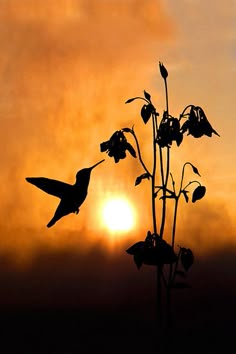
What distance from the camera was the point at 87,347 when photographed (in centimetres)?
676

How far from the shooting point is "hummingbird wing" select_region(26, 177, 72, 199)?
3986mm

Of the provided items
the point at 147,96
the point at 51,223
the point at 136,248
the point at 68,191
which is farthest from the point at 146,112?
the point at 51,223

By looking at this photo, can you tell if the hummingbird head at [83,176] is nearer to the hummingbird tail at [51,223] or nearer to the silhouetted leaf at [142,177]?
the hummingbird tail at [51,223]

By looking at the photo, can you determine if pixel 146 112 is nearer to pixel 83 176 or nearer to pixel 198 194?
pixel 198 194

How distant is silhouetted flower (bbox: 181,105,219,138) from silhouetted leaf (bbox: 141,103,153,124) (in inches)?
14.8

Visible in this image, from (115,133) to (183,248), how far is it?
4.15 feet

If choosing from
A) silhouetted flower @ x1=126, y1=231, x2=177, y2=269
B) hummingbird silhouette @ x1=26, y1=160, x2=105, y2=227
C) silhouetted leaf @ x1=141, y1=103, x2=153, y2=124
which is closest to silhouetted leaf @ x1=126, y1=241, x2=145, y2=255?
silhouetted flower @ x1=126, y1=231, x2=177, y2=269

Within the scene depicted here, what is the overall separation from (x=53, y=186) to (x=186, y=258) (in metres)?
2.44

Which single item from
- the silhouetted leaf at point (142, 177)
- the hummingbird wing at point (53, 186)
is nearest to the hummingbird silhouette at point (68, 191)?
the hummingbird wing at point (53, 186)

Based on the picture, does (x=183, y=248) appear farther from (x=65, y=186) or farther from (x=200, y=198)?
(x=65, y=186)

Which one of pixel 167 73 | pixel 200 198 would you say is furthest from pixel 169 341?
pixel 167 73

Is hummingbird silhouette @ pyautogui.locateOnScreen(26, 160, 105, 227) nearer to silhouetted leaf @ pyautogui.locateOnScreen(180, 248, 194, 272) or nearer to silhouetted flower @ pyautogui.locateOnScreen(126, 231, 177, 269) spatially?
silhouetted flower @ pyautogui.locateOnScreen(126, 231, 177, 269)

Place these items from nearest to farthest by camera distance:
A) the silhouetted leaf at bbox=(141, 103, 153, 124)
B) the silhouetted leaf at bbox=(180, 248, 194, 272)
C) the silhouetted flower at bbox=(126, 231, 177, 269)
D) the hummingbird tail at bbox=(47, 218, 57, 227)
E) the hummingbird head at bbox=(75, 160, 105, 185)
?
the hummingbird tail at bbox=(47, 218, 57, 227) → the hummingbird head at bbox=(75, 160, 105, 185) → the silhouetted flower at bbox=(126, 231, 177, 269) → the silhouetted leaf at bbox=(141, 103, 153, 124) → the silhouetted leaf at bbox=(180, 248, 194, 272)

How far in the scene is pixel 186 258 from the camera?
6164mm
